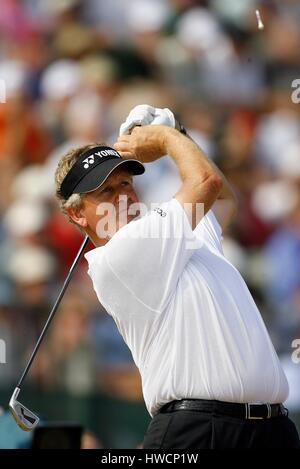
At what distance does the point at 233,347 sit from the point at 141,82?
14.7 feet

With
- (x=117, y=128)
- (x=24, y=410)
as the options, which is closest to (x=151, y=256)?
(x=24, y=410)

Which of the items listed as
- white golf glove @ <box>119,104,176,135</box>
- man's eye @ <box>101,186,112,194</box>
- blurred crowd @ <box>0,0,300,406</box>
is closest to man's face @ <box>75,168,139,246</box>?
man's eye @ <box>101,186,112,194</box>

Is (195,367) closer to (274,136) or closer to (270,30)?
(274,136)

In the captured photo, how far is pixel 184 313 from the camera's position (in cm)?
325

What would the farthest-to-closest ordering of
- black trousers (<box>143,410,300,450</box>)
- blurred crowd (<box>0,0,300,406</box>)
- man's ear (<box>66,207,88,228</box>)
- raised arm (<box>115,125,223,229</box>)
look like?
blurred crowd (<box>0,0,300,406</box>) → man's ear (<box>66,207,88,228</box>) → raised arm (<box>115,125,223,229</box>) → black trousers (<box>143,410,300,450</box>)

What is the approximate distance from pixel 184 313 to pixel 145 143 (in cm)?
66

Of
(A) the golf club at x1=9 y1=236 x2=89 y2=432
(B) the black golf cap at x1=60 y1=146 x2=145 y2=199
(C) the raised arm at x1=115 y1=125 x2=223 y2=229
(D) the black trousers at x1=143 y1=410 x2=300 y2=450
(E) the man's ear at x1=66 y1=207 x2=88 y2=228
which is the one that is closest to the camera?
(D) the black trousers at x1=143 y1=410 x2=300 y2=450

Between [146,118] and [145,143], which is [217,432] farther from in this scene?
[146,118]

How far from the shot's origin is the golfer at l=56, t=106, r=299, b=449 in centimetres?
319

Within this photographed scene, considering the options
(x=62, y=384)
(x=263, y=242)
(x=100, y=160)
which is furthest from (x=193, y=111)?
(x=100, y=160)

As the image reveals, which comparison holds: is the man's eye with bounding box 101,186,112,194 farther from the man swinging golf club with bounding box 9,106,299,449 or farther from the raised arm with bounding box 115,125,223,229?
the raised arm with bounding box 115,125,223,229

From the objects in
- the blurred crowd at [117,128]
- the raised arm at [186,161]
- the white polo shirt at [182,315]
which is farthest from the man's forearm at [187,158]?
the blurred crowd at [117,128]

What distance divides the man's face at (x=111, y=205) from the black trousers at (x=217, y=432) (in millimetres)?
692
